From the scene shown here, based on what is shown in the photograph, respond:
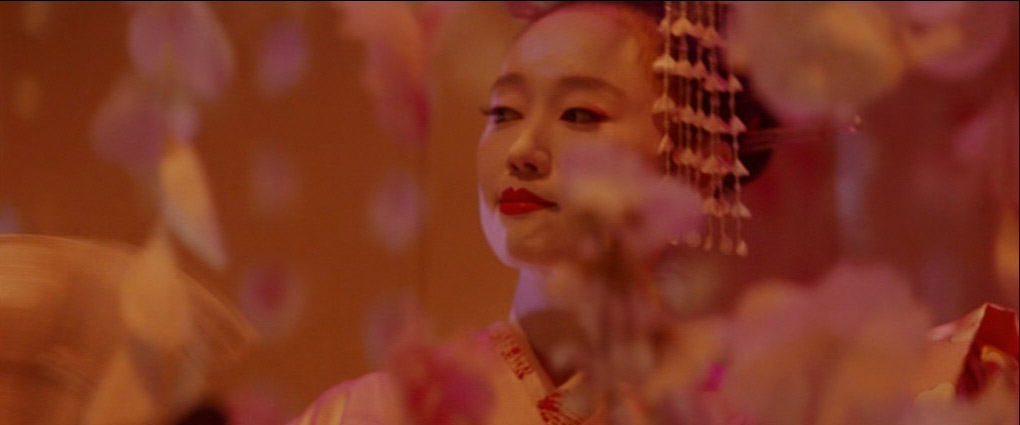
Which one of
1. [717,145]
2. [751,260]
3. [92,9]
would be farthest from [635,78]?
[92,9]

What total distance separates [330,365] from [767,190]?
1.27 ft

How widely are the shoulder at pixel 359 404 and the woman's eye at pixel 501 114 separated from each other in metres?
0.22

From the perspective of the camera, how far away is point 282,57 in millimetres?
1027

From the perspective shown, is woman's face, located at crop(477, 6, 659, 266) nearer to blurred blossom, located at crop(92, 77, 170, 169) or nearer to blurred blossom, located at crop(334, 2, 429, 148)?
blurred blossom, located at crop(334, 2, 429, 148)

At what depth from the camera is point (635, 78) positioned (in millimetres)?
974

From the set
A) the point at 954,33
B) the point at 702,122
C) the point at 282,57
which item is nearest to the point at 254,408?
the point at 282,57

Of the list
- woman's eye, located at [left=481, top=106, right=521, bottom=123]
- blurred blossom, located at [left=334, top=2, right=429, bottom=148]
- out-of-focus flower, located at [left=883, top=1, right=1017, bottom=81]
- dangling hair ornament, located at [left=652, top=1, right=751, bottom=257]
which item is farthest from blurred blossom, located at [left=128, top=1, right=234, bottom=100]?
out-of-focus flower, located at [left=883, top=1, right=1017, bottom=81]

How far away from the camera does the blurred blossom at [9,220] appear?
91 cm

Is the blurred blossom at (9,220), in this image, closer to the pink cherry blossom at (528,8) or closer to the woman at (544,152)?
the woman at (544,152)

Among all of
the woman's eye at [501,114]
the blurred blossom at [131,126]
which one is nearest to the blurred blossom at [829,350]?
the woman's eye at [501,114]

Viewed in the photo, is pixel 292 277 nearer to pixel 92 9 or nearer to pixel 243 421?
pixel 243 421

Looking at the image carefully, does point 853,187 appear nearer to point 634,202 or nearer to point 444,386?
point 634,202

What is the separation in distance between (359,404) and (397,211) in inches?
6.4

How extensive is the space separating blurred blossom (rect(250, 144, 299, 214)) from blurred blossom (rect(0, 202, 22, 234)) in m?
0.17
